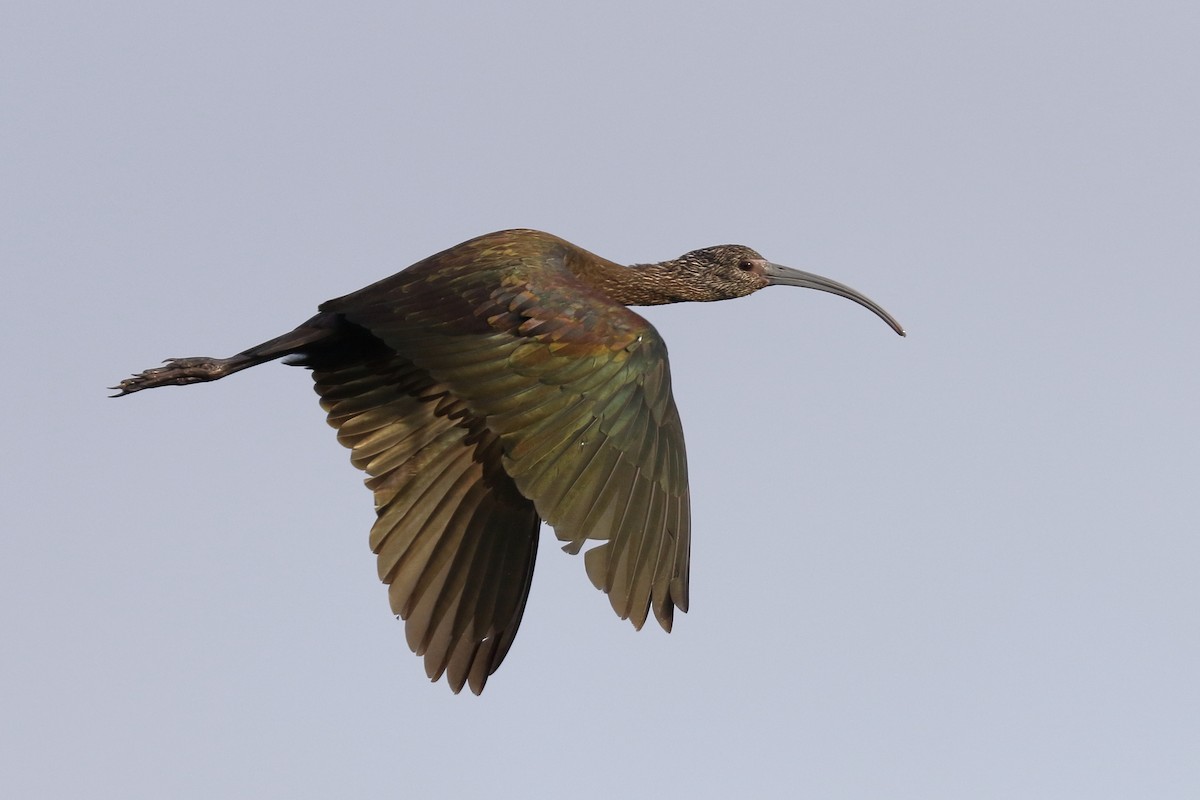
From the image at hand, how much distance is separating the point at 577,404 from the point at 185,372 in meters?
3.42

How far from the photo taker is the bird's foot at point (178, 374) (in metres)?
13.2

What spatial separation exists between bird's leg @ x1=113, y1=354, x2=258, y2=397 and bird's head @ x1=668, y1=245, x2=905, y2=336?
3.56m

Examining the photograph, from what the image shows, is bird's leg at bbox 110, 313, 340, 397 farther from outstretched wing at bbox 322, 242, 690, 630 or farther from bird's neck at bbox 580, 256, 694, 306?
bird's neck at bbox 580, 256, 694, 306

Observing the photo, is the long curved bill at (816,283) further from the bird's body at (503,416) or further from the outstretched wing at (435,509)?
the outstretched wing at (435,509)

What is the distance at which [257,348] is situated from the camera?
13172 millimetres

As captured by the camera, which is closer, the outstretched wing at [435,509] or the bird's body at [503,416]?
the bird's body at [503,416]

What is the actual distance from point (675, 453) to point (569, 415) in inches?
29.1

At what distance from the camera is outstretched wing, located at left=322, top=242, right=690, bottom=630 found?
10.8 m

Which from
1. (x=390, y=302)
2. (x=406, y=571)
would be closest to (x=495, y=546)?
(x=406, y=571)

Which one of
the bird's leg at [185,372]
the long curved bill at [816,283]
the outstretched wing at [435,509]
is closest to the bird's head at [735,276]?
the long curved bill at [816,283]

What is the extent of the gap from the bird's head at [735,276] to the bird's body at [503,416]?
0.6 inches

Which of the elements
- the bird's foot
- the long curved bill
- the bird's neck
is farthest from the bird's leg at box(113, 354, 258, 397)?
the long curved bill

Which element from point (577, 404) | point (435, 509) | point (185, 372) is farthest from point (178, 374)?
point (577, 404)

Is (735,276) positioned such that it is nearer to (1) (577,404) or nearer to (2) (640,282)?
(2) (640,282)
